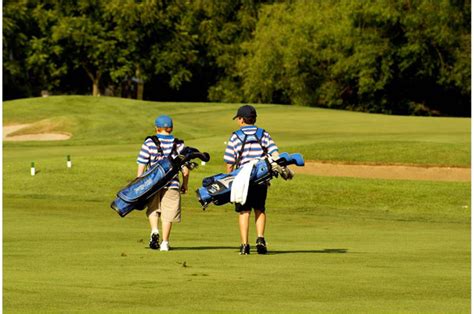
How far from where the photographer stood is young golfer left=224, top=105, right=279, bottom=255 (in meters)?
15.5

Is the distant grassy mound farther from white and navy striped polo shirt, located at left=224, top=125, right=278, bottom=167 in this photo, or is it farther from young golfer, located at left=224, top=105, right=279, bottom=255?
white and navy striped polo shirt, located at left=224, top=125, right=278, bottom=167

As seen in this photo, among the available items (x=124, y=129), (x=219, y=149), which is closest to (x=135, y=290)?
(x=219, y=149)

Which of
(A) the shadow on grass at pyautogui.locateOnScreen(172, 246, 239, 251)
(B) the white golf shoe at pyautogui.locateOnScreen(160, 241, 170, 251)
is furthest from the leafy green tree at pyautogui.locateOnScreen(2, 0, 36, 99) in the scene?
(B) the white golf shoe at pyautogui.locateOnScreen(160, 241, 170, 251)

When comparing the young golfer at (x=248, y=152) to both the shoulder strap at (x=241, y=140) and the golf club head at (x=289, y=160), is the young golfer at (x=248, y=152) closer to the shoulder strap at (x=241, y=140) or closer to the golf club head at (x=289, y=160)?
the shoulder strap at (x=241, y=140)

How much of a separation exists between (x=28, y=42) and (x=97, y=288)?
234 ft

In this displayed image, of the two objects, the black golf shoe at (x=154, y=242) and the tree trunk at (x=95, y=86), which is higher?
the tree trunk at (x=95, y=86)

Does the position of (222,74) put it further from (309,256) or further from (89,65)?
(309,256)

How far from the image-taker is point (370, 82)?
75312 millimetres

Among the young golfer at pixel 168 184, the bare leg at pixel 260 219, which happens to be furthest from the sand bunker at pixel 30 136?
the bare leg at pixel 260 219

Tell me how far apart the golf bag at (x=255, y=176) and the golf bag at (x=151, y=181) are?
52 cm

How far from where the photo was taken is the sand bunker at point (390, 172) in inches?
1298

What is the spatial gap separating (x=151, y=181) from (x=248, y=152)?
3.90 feet

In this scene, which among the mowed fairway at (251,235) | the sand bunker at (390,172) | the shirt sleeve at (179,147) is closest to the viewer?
the mowed fairway at (251,235)

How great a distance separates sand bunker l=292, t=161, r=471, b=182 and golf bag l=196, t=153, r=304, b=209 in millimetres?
17847
